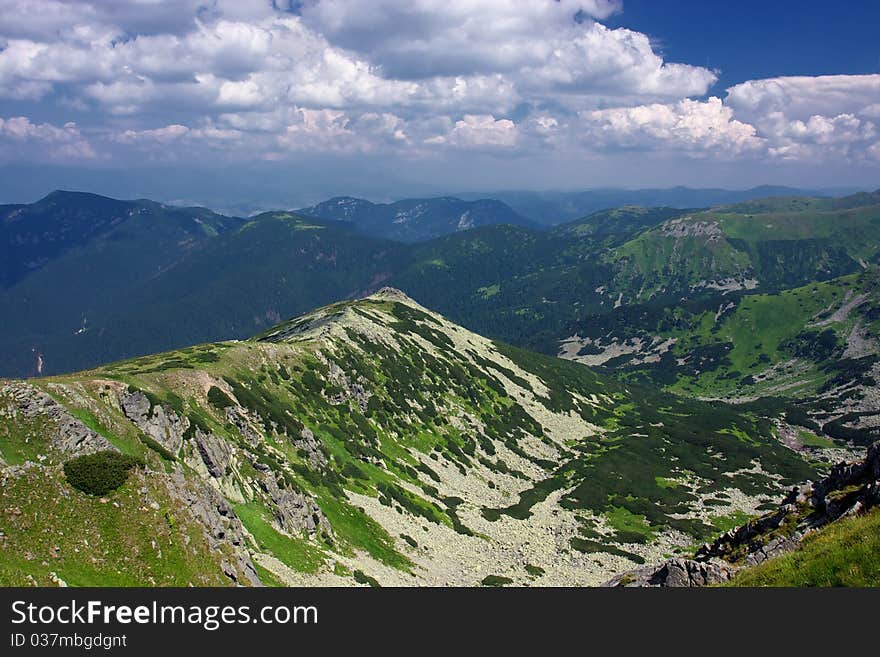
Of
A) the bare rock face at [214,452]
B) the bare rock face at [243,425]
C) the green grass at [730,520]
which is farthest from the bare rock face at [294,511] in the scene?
the green grass at [730,520]

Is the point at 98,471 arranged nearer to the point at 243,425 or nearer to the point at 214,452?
the point at 214,452

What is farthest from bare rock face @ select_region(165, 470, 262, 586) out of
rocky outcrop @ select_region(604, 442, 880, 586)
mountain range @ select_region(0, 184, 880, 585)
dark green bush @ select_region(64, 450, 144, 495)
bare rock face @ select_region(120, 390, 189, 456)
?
rocky outcrop @ select_region(604, 442, 880, 586)

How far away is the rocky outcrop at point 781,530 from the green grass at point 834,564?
819cm

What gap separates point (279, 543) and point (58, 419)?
80.3ft

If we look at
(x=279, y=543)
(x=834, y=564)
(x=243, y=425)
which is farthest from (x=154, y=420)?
(x=834, y=564)

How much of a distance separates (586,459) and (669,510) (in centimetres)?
3000

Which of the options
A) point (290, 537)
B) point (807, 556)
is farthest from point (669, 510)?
point (807, 556)

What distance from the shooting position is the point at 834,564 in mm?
21562

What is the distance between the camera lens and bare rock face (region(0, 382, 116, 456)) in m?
43.4

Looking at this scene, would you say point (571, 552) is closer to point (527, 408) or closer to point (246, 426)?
point (246, 426)

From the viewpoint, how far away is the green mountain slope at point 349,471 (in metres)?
40.2

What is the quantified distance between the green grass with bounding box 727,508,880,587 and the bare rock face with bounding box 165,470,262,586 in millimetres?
34828

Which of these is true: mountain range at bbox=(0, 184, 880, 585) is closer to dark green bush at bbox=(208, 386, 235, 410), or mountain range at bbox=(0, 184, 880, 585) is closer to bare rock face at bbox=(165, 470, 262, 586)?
bare rock face at bbox=(165, 470, 262, 586)

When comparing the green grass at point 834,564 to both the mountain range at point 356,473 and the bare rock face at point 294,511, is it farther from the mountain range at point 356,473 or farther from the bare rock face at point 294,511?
the bare rock face at point 294,511
